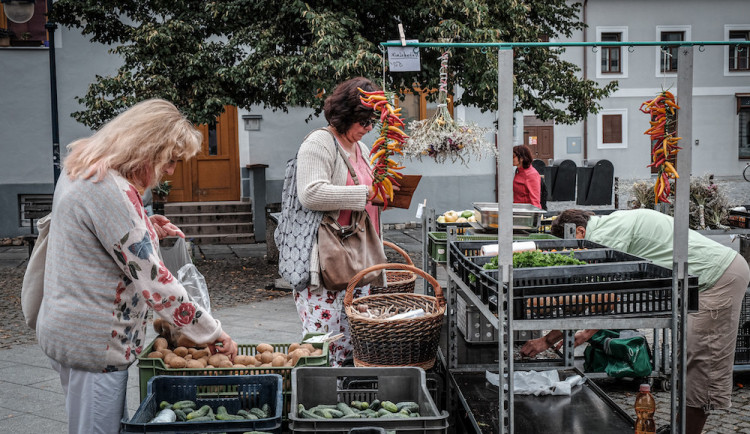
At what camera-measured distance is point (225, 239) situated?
46.6ft

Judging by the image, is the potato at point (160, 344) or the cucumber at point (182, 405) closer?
the cucumber at point (182, 405)

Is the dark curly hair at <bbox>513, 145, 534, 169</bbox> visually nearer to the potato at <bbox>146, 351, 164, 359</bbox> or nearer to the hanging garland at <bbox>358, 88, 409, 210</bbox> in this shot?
the hanging garland at <bbox>358, 88, 409, 210</bbox>

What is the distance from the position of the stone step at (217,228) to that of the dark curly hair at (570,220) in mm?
10117

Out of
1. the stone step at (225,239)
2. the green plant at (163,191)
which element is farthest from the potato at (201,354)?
the green plant at (163,191)

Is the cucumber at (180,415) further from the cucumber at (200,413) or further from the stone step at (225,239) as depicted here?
the stone step at (225,239)

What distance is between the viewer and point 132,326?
2.69 m

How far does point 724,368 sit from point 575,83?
6.97 meters

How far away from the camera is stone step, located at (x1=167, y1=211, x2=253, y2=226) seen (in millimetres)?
14500

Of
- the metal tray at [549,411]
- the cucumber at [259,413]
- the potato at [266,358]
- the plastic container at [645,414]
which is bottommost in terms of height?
the metal tray at [549,411]

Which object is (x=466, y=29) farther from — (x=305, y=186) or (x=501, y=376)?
(x=501, y=376)

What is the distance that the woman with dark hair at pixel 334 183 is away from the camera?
3.76 m

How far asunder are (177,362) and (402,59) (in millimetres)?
2138

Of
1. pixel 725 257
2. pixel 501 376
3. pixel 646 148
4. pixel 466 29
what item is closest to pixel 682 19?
pixel 646 148

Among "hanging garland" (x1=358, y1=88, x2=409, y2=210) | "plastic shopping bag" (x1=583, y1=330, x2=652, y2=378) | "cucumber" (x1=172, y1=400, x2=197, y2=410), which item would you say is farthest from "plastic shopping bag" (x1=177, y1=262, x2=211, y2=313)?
"plastic shopping bag" (x1=583, y1=330, x2=652, y2=378)
